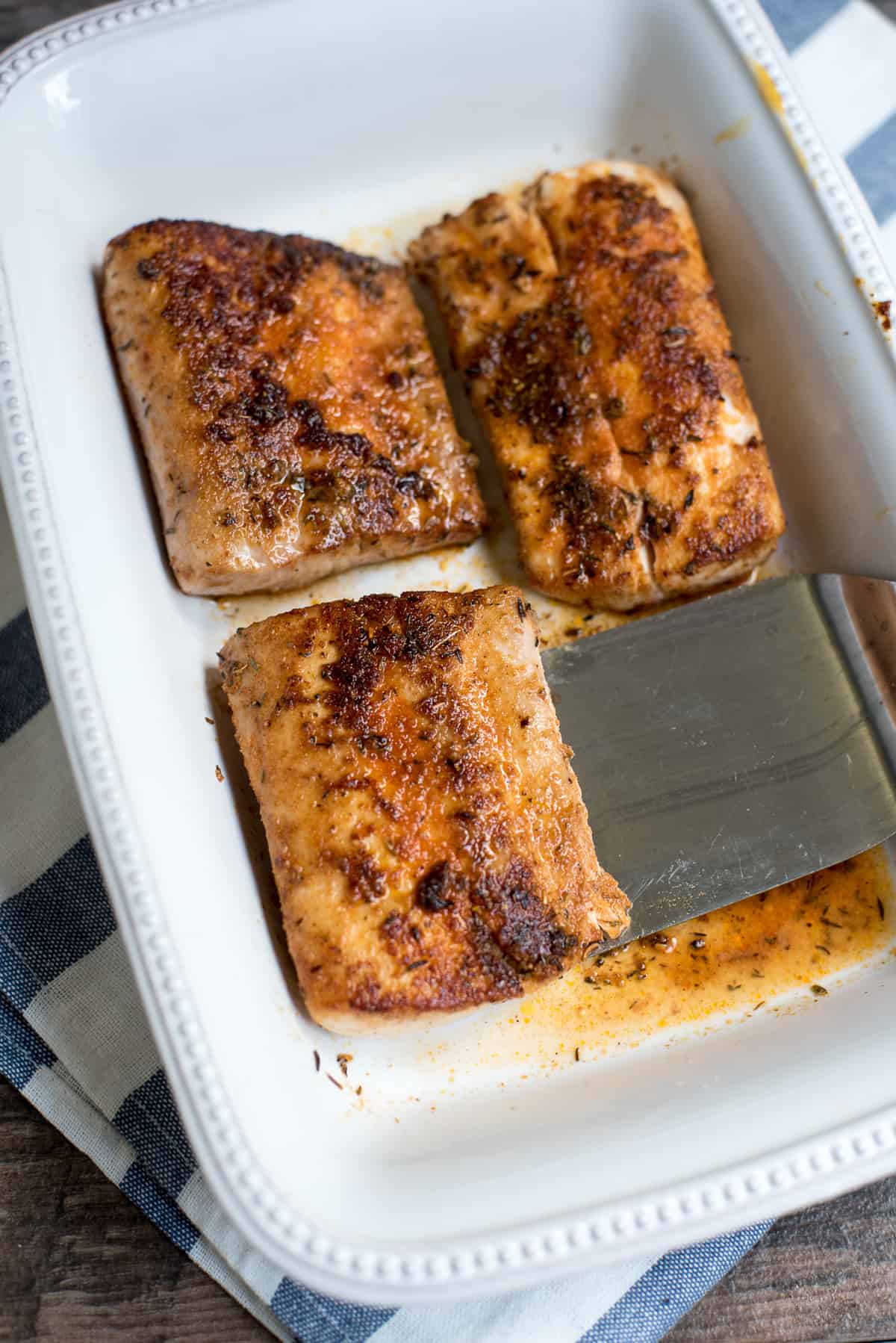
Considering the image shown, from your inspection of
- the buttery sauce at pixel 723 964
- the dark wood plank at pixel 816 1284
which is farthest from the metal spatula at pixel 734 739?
the dark wood plank at pixel 816 1284

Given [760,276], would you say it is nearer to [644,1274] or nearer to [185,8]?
[185,8]

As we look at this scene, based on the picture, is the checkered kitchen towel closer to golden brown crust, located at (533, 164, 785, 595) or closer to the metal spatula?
the metal spatula

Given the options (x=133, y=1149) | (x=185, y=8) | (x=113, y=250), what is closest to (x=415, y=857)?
(x=133, y=1149)

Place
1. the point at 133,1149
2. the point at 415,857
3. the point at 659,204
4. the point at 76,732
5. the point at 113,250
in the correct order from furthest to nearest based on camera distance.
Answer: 1. the point at 659,204
2. the point at 113,250
3. the point at 133,1149
4. the point at 415,857
5. the point at 76,732

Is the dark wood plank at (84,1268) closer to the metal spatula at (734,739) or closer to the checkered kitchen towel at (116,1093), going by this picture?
the checkered kitchen towel at (116,1093)

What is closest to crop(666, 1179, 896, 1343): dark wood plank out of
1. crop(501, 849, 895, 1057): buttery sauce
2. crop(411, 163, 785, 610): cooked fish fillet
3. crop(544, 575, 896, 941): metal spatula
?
crop(501, 849, 895, 1057): buttery sauce

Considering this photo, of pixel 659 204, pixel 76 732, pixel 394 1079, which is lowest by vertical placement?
pixel 394 1079

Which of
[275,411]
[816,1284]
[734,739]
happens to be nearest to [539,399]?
[275,411]
